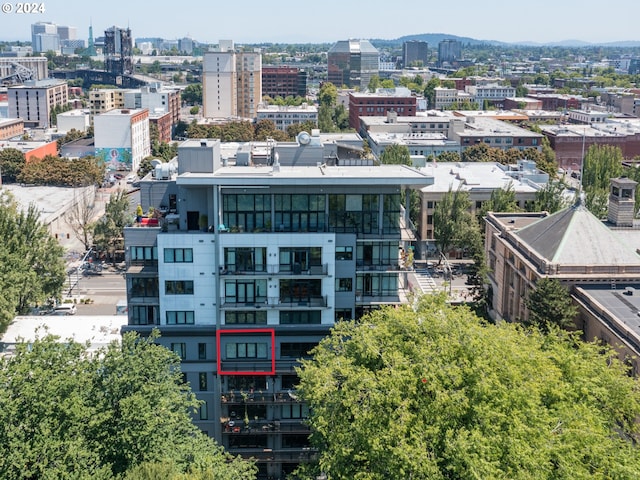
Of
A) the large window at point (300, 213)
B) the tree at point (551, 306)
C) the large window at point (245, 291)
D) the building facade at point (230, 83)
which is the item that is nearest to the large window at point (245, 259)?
the large window at point (245, 291)

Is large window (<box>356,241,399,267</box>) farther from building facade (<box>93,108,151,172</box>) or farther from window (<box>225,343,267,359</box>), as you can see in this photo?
building facade (<box>93,108,151,172</box>)

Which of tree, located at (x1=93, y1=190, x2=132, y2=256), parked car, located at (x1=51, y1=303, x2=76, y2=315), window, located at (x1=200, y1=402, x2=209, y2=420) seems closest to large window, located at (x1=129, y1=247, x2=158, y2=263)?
window, located at (x1=200, y1=402, x2=209, y2=420)

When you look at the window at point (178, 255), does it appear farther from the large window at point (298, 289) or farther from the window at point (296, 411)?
the window at point (296, 411)

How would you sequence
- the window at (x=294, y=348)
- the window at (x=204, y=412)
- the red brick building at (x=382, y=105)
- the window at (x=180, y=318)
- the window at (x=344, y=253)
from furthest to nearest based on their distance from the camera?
the red brick building at (x=382, y=105)
the window at (x=204, y=412)
the window at (x=294, y=348)
the window at (x=180, y=318)
the window at (x=344, y=253)

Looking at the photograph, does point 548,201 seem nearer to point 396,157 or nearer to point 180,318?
point 396,157

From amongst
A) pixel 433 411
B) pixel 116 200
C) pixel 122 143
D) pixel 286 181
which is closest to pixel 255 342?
pixel 286 181
